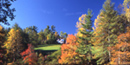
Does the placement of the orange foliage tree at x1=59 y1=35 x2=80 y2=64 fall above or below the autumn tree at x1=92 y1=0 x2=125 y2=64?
below

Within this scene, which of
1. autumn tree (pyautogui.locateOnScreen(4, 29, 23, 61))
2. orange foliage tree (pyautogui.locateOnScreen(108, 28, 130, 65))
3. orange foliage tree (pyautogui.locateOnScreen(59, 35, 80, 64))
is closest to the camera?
orange foliage tree (pyautogui.locateOnScreen(108, 28, 130, 65))

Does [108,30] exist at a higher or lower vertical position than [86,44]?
higher

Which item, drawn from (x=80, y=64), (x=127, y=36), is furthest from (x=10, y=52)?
(x=127, y=36)

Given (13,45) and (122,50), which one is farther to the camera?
(13,45)

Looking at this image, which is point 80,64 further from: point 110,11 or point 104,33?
point 110,11

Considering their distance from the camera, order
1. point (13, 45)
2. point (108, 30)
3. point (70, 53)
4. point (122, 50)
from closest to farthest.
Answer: point (122, 50)
point (108, 30)
point (70, 53)
point (13, 45)

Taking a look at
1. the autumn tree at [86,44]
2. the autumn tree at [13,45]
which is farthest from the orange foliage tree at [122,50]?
the autumn tree at [13,45]

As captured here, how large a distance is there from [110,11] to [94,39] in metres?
6.34

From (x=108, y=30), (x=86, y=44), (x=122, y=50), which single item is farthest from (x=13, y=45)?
(x=122, y=50)

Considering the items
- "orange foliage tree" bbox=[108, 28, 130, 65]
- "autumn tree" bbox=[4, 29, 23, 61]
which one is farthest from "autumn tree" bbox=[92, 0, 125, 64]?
"autumn tree" bbox=[4, 29, 23, 61]

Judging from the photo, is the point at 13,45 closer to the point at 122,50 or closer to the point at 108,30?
the point at 108,30

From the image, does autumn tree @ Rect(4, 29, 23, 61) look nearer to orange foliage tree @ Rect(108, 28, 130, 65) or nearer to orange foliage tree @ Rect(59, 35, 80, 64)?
orange foliage tree @ Rect(59, 35, 80, 64)

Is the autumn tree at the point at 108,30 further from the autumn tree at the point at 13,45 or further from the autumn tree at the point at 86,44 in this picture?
the autumn tree at the point at 13,45

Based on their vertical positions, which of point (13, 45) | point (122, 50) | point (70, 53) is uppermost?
point (13, 45)
